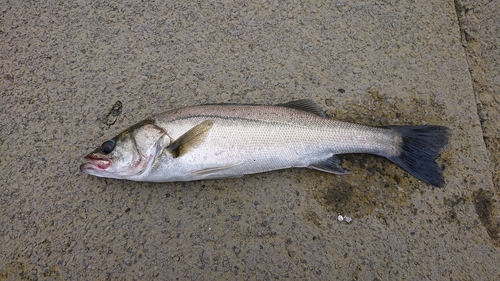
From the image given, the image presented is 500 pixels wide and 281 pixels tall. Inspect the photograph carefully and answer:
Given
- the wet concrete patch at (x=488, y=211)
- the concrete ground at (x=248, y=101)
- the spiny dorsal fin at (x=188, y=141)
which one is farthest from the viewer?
the wet concrete patch at (x=488, y=211)

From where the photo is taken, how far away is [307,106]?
107 inches

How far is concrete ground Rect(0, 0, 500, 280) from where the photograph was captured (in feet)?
8.42

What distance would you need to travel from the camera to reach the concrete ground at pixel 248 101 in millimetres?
2566

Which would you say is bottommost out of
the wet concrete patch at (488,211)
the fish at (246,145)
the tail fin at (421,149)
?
the wet concrete patch at (488,211)

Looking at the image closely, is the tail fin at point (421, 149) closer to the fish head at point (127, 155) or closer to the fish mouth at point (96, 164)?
the fish head at point (127, 155)

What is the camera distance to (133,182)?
106 inches

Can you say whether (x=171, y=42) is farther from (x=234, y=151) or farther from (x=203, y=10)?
(x=234, y=151)

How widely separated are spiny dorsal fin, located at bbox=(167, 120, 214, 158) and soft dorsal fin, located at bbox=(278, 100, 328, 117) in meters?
0.80

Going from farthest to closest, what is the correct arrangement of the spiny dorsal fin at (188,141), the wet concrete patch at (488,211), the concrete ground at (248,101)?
the wet concrete patch at (488,211) < the concrete ground at (248,101) < the spiny dorsal fin at (188,141)

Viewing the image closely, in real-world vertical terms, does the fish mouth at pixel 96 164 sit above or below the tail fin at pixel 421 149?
above

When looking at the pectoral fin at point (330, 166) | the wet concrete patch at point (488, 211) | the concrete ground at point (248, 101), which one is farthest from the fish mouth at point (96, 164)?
the wet concrete patch at point (488, 211)

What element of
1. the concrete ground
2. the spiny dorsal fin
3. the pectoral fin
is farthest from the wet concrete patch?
the spiny dorsal fin

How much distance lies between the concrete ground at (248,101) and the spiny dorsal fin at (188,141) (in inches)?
17.0

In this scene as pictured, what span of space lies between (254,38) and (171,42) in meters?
0.85
